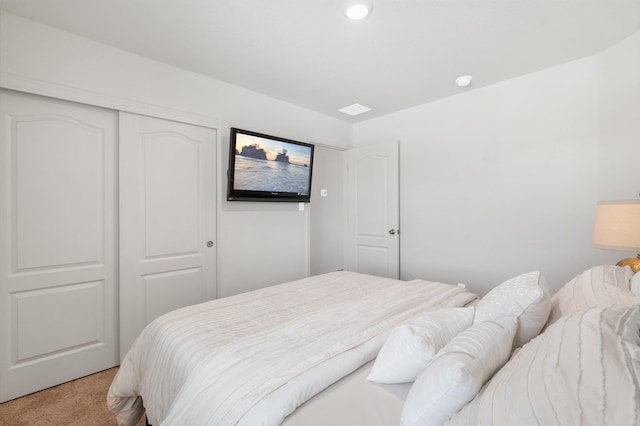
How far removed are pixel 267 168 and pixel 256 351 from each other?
2180mm

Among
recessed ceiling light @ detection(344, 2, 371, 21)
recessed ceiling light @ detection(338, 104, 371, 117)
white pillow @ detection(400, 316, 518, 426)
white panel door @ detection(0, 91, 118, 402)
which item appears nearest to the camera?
white pillow @ detection(400, 316, 518, 426)

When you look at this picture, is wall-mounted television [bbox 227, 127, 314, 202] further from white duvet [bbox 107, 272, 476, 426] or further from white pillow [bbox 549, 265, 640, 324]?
white pillow [bbox 549, 265, 640, 324]

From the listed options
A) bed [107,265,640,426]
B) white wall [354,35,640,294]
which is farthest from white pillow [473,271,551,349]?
white wall [354,35,640,294]

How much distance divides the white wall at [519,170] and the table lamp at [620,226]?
71cm

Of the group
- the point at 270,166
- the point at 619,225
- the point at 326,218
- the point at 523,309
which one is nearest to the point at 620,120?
the point at 619,225

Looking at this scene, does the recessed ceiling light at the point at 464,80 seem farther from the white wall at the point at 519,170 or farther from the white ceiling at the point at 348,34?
the white wall at the point at 519,170

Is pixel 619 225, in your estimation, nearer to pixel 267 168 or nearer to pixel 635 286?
pixel 635 286

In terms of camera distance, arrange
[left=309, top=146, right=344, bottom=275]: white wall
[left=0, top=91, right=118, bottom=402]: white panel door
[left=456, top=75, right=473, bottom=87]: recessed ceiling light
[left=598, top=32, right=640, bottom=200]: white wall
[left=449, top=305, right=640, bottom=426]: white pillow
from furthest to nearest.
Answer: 1. [left=309, top=146, right=344, bottom=275]: white wall
2. [left=456, top=75, right=473, bottom=87]: recessed ceiling light
3. [left=598, top=32, right=640, bottom=200]: white wall
4. [left=0, top=91, right=118, bottom=402]: white panel door
5. [left=449, top=305, right=640, bottom=426]: white pillow

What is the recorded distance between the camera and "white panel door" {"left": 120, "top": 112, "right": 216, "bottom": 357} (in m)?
2.33

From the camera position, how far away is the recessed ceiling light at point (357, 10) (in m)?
1.76

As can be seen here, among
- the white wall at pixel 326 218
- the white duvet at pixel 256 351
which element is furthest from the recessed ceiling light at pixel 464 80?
the white wall at pixel 326 218

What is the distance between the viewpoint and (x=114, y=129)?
2.30 meters

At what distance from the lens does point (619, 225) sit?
171cm

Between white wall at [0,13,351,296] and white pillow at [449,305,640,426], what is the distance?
8.61ft
